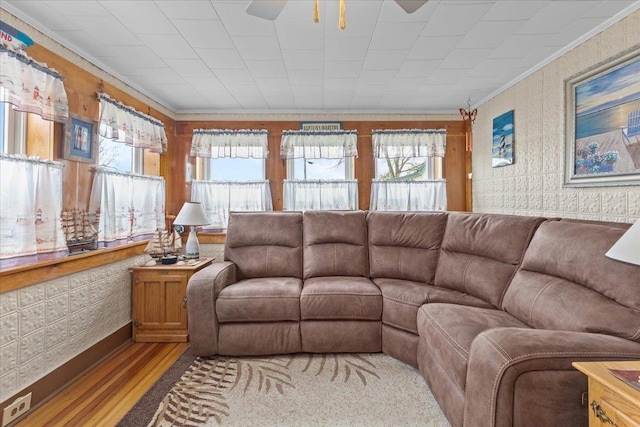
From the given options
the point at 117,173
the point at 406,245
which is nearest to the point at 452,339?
the point at 406,245

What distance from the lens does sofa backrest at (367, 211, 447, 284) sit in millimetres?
2791

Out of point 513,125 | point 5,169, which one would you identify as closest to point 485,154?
point 513,125

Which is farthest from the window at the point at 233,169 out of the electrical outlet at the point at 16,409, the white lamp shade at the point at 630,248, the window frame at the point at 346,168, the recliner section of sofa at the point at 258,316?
the white lamp shade at the point at 630,248

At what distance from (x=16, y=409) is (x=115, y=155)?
2.04 metres

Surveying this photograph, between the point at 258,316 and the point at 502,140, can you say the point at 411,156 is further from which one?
the point at 258,316

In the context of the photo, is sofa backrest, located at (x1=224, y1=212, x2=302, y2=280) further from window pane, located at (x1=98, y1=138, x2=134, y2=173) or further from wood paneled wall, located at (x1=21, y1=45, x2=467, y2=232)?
window pane, located at (x1=98, y1=138, x2=134, y2=173)

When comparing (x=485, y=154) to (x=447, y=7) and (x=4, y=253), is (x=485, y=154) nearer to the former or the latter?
(x=447, y=7)

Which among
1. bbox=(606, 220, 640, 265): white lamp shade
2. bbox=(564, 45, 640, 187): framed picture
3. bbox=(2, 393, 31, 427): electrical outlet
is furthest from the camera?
bbox=(564, 45, 640, 187): framed picture

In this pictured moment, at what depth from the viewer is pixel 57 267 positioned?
2.07 m

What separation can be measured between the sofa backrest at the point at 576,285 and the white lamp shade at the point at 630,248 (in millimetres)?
388

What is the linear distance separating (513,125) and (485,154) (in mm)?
589

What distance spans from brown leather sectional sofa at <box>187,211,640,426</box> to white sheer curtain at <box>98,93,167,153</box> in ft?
3.99

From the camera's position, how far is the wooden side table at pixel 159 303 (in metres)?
2.78

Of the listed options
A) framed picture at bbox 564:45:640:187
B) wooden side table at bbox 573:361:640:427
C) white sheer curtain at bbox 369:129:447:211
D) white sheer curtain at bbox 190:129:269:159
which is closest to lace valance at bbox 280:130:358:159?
white sheer curtain at bbox 190:129:269:159
